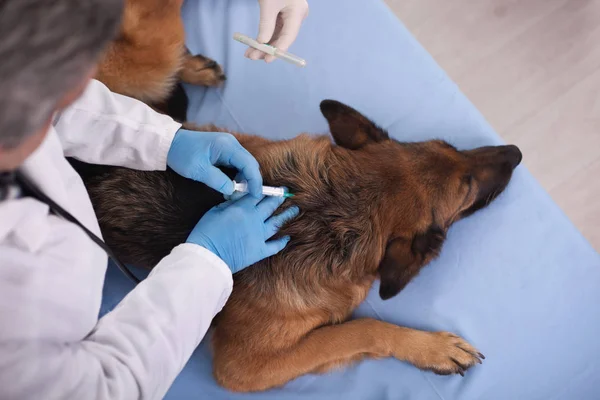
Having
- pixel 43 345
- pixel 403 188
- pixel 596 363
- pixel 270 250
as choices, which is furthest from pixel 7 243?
pixel 596 363

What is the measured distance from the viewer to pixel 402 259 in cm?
198

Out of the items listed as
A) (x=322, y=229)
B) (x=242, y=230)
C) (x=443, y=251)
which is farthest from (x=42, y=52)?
(x=443, y=251)

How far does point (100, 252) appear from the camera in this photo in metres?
1.60

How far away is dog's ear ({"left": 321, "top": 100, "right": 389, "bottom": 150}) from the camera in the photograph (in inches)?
87.4

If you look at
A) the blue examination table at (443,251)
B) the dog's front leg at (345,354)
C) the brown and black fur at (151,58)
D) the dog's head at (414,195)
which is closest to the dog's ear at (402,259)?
the dog's head at (414,195)

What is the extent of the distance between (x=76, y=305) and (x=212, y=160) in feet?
2.80

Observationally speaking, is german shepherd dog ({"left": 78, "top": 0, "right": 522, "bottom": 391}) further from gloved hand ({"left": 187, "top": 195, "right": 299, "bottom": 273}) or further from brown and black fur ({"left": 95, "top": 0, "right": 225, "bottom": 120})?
brown and black fur ({"left": 95, "top": 0, "right": 225, "bottom": 120})

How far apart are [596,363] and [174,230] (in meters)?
2.30

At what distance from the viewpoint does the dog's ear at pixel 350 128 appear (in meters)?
2.22

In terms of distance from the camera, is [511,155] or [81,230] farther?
[511,155]

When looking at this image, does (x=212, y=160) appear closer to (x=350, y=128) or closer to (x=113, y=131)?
(x=113, y=131)

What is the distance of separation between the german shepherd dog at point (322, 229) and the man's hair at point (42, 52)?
1.21m

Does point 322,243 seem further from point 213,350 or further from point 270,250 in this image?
point 213,350

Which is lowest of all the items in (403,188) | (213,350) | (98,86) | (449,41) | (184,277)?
(213,350)
